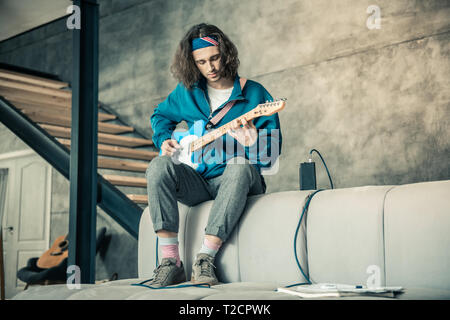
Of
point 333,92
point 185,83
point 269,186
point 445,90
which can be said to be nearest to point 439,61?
point 445,90

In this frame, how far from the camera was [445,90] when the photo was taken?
3.48 metres

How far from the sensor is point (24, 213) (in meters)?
6.66

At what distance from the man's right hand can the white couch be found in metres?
0.28

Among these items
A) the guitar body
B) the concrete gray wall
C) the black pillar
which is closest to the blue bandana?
the black pillar

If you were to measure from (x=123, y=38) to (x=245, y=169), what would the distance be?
166 inches

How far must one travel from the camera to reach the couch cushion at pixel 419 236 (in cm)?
145

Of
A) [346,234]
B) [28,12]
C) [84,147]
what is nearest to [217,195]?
[346,234]

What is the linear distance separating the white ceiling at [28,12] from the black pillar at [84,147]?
744 millimetres

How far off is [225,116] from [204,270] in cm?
67

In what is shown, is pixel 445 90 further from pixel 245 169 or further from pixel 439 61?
pixel 245 169

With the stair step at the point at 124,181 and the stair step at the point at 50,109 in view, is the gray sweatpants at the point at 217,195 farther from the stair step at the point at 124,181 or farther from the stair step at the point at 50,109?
the stair step at the point at 50,109

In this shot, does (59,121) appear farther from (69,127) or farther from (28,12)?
(28,12)
